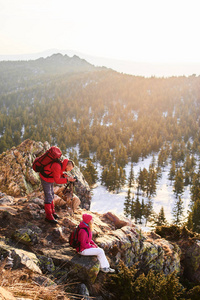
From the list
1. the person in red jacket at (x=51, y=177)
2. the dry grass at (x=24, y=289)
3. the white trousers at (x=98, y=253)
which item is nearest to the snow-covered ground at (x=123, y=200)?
the person in red jacket at (x=51, y=177)

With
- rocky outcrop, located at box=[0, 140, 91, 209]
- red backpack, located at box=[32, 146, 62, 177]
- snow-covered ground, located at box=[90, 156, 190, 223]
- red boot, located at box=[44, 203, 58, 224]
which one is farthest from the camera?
snow-covered ground, located at box=[90, 156, 190, 223]

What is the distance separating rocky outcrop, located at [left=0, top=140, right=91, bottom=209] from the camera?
47.2 feet

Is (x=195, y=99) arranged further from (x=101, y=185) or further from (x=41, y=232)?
(x=41, y=232)

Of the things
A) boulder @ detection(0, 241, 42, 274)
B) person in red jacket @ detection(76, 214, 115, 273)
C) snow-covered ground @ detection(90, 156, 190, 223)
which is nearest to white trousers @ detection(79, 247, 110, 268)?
Result: person in red jacket @ detection(76, 214, 115, 273)

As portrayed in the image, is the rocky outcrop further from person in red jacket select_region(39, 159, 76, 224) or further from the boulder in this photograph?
the boulder

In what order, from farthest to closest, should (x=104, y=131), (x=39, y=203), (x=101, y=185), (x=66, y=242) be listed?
(x=104, y=131), (x=101, y=185), (x=39, y=203), (x=66, y=242)

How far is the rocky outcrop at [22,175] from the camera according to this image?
47.2 feet

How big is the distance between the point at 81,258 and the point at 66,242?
1.12m

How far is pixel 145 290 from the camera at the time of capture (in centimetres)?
684

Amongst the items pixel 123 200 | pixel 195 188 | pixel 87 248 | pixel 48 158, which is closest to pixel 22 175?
pixel 48 158

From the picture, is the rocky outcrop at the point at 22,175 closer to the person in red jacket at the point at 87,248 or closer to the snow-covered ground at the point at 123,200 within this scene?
the person in red jacket at the point at 87,248

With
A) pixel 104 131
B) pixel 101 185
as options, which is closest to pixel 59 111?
pixel 104 131

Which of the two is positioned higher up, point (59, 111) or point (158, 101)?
point (158, 101)

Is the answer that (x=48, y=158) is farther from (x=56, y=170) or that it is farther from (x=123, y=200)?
(x=123, y=200)
